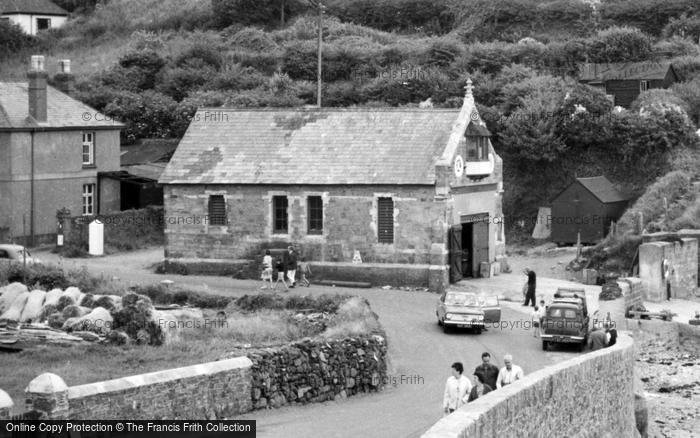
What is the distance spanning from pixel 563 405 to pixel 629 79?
47.5 m

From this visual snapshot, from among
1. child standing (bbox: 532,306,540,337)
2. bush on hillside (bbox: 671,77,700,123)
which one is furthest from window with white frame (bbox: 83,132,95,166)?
bush on hillside (bbox: 671,77,700,123)

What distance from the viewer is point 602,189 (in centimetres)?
5712

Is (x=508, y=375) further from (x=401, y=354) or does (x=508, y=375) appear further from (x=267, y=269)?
(x=267, y=269)

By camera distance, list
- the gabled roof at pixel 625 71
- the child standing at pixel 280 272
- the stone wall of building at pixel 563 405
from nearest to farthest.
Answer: the stone wall of building at pixel 563 405 → the child standing at pixel 280 272 → the gabled roof at pixel 625 71

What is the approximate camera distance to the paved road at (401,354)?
24266 millimetres

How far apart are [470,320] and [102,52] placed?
205ft

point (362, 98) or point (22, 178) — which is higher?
point (362, 98)

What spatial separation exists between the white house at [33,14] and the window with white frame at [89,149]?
43.8 meters

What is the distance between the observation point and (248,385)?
80.1ft

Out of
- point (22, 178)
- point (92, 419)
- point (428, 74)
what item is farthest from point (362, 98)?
point (92, 419)

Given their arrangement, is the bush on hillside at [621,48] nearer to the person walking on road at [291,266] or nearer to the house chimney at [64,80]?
the house chimney at [64,80]

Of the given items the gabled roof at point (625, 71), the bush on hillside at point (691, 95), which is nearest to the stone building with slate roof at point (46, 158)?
the gabled roof at point (625, 71)

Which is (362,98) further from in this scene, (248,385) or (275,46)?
(248,385)

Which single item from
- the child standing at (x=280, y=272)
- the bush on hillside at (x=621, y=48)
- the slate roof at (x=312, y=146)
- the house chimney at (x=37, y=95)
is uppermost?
the bush on hillside at (x=621, y=48)
